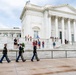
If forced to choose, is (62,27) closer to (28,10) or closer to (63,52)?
(28,10)

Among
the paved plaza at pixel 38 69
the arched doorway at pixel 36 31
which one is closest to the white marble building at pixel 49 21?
the arched doorway at pixel 36 31

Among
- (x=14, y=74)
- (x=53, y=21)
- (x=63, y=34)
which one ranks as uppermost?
(x=53, y=21)

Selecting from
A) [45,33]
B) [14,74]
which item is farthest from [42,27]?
[14,74]

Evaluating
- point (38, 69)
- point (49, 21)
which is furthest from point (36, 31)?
point (38, 69)

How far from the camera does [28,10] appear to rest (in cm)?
3922

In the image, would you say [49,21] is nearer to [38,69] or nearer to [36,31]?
[36,31]

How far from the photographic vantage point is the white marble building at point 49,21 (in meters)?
39.2

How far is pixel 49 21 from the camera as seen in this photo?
40156 millimetres

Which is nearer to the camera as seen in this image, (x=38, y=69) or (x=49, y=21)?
(x=38, y=69)

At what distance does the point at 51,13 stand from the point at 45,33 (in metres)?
5.38

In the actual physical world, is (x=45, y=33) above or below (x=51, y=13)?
below

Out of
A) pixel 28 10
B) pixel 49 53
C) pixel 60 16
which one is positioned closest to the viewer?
pixel 49 53

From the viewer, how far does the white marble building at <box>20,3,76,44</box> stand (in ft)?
129

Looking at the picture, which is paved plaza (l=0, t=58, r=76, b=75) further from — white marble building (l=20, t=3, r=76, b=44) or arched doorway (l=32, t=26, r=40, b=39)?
arched doorway (l=32, t=26, r=40, b=39)
